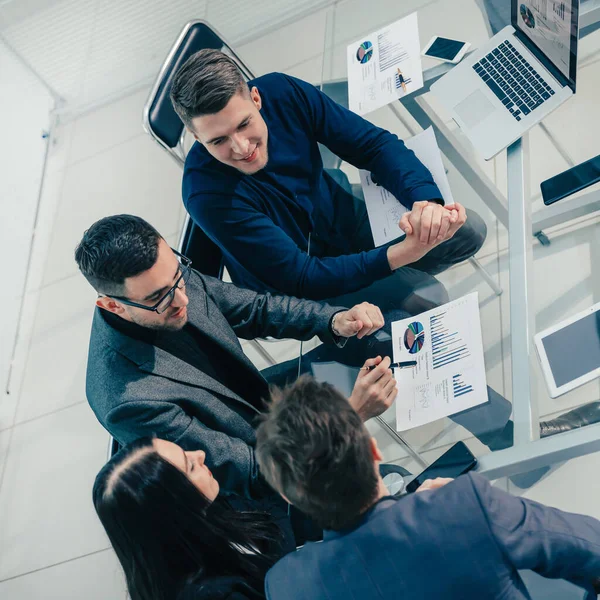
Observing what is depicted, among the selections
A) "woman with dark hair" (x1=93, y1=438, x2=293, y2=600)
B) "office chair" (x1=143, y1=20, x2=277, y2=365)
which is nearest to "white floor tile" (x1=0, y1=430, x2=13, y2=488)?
"office chair" (x1=143, y1=20, x2=277, y2=365)

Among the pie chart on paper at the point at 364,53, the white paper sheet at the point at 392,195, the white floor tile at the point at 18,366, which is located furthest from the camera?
the white floor tile at the point at 18,366

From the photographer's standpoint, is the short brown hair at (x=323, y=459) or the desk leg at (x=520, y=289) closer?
the short brown hair at (x=323, y=459)

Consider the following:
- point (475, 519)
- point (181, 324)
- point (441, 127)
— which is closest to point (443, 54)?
point (441, 127)

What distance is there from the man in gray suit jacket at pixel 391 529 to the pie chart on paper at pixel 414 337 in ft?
1.75

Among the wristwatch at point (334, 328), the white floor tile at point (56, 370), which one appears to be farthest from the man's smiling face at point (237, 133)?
→ the white floor tile at point (56, 370)

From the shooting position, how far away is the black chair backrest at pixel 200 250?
2113 mm

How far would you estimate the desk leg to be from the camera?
150cm

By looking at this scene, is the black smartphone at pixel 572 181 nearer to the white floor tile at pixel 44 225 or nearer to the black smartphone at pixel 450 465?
the black smartphone at pixel 450 465

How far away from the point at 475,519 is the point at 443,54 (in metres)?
1.57

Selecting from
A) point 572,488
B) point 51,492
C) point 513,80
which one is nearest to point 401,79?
point 513,80

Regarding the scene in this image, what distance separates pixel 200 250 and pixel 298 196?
13.7 inches

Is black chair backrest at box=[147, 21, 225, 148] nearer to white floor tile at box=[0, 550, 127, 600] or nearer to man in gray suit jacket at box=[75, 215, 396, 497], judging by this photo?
man in gray suit jacket at box=[75, 215, 396, 497]

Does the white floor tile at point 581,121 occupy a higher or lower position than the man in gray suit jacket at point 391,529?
lower

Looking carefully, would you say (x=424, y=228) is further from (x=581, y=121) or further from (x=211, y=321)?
(x=581, y=121)
